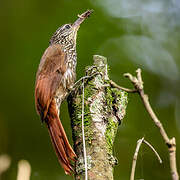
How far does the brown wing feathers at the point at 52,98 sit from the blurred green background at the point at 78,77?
0.34 metres

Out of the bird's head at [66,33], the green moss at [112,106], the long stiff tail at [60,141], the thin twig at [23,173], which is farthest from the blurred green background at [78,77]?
the thin twig at [23,173]

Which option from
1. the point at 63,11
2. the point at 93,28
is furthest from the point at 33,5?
the point at 93,28

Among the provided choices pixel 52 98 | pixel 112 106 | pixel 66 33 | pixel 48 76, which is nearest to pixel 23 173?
pixel 112 106

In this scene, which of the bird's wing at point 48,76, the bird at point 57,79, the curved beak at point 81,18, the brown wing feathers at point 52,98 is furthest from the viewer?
the curved beak at point 81,18

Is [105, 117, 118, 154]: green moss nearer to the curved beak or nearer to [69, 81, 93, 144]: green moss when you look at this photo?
[69, 81, 93, 144]: green moss

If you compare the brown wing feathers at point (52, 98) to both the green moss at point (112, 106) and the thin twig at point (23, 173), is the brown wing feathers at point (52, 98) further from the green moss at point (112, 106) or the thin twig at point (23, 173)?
the thin twig at point (23, 173)

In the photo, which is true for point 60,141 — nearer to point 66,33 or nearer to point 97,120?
point 97,120

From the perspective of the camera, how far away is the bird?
276cm

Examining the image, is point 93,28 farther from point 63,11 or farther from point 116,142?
point 116,142

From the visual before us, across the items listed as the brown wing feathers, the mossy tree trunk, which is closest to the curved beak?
the brown wing feathers

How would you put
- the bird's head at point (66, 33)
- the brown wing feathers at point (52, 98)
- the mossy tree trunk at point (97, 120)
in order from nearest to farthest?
the mossy tree trunk at point (97, 120), the brown wing feathers at point (52, 98), the bird's head at point (66, 33)

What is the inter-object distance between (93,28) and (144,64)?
0.87 meters

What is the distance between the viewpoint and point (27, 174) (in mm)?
1489

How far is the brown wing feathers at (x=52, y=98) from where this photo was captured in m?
2.56
